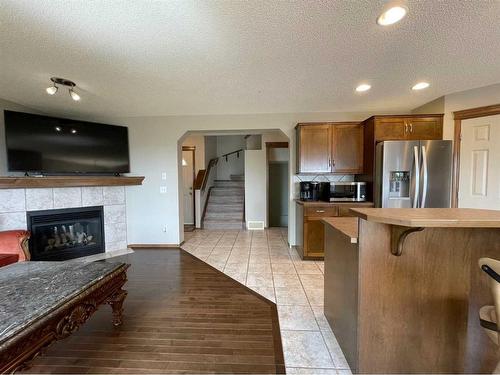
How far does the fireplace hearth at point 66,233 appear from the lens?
3271 millimetres

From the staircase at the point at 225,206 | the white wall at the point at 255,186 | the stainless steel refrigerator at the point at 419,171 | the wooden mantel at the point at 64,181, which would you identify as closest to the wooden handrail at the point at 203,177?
the staircase at the point at 225,206

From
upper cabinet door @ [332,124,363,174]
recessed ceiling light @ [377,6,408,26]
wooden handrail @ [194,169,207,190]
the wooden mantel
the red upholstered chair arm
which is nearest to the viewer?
recessed ceiling light @ [377,6,408,26]

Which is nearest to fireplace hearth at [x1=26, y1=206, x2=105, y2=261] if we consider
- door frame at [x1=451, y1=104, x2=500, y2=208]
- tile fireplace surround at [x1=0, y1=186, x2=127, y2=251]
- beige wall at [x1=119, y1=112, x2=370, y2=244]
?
tile fireplace surround at [x1=0, y1=186, x2=127, y2=251]

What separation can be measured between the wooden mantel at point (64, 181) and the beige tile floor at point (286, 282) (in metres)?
1.59

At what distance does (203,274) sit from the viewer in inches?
119

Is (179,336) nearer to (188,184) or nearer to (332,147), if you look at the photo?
(332,147)

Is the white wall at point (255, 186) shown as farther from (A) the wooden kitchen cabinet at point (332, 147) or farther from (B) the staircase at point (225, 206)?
(A) the wooden kitchen cabinet at point (332, 147)

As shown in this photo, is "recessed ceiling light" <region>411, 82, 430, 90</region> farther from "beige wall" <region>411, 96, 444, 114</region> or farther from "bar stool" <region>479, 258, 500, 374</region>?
"bar stool" <region>479, 258, 500, 374</region>

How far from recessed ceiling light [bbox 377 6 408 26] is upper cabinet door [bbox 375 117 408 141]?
1.91 m

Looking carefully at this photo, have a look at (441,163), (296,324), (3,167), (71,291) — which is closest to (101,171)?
(3,167)

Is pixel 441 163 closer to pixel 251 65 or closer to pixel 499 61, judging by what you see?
pixel 499 61

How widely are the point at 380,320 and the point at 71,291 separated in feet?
6.54

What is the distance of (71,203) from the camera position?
3.58m

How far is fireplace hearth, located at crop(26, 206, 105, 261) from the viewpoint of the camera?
3.27 meters
